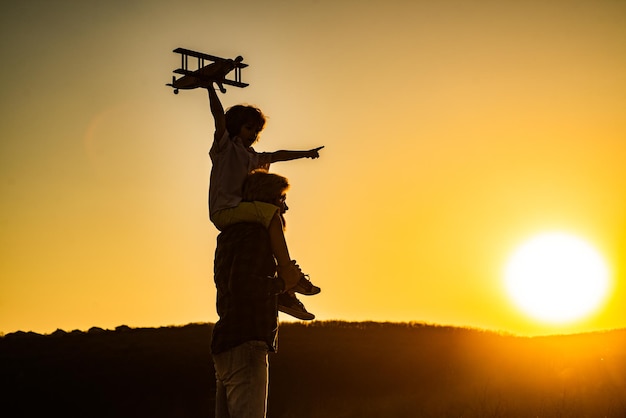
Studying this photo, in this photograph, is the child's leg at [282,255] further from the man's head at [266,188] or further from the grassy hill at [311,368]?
the grassy hill at [311,368]

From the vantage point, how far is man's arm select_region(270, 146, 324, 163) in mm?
7086

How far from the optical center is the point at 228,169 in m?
6.43

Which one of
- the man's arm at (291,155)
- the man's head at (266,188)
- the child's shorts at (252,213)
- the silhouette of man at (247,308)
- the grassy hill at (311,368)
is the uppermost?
the grassy hill at (311,368)

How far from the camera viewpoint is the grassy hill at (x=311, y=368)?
55.8 ft

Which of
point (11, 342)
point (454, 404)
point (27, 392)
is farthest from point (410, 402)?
point (11, 342)

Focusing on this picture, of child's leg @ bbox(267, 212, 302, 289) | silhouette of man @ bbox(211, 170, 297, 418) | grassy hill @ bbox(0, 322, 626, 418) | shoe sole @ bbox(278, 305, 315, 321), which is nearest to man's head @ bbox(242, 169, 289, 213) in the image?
silhouette of man @ bbox(211, 170, 297, 418)

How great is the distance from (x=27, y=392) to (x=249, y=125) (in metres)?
19.1

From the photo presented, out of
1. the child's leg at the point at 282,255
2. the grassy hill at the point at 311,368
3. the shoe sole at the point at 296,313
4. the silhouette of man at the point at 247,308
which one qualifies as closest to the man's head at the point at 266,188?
the silhouette of man at the point at 247,308

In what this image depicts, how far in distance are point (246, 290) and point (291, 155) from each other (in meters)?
1.60

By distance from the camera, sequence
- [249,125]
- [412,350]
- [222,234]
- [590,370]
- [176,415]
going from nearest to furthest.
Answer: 1. [222,234]
2. [249,125]
3. [590,370]
4. [176,415]
5. [412,350]

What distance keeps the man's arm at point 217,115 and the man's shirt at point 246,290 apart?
971 millimetres

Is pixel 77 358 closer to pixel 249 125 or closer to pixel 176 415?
pixel 176 415

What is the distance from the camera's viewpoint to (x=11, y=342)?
27312mm

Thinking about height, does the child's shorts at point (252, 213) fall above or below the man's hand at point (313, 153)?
below
